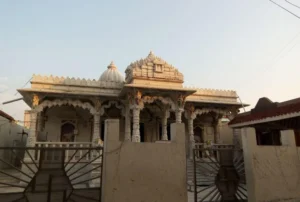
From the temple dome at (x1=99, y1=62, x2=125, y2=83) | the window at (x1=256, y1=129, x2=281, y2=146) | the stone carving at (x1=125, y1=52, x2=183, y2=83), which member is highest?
the temple dome at (x1=99, y1=62, x2=125, y2=83)

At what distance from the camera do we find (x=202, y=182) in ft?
32.2

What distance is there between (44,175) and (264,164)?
5399mm

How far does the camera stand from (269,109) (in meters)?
12.2

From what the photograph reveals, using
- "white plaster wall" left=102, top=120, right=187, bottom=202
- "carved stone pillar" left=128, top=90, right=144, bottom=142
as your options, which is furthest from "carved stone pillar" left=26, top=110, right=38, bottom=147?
"white plaster wall" left=102, top=120, right=187, bottom=202

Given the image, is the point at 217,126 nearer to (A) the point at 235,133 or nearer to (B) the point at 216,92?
(A) the point at 235,133

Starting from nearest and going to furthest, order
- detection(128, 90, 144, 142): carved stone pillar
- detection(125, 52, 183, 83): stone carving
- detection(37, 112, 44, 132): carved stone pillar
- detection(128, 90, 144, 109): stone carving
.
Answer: detection(128, 90, 144, 142): carved stone pillar < detection(128, 90, 144, 109): stone carving < detection(125, 52, 183, 83): stone carving < detection(37, 112, 44, 132): carved stone pillar

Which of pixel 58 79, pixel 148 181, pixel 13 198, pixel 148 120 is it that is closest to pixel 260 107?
pixel 148 120

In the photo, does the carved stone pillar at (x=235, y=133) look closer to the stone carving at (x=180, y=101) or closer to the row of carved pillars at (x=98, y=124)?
the stone carving at (x=180, y=101)

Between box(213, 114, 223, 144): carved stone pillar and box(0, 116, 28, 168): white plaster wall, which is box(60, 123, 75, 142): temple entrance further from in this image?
box(213, 114, 223, 144): carved stone pillar

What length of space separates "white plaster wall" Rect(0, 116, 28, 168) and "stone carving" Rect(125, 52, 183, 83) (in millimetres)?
10471

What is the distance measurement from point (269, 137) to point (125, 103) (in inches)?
336

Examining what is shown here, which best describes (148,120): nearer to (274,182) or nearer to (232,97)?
(232,97)

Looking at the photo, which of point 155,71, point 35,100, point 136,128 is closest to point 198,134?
point 155,71

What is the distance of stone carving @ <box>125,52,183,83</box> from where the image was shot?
40.1 ft
